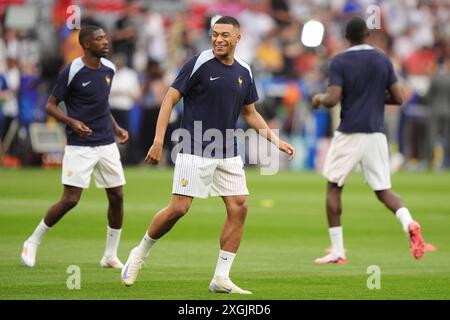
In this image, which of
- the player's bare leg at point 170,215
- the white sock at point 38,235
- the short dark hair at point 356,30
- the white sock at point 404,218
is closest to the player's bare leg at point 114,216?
the white sock at point 38,235

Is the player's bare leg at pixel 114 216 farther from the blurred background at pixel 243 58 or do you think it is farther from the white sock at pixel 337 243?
the blurred background at pixel 243 58

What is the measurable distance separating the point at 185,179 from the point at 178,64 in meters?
22.0

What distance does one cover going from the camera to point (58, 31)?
3188cm

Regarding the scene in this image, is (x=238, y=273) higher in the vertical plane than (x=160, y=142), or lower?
lower

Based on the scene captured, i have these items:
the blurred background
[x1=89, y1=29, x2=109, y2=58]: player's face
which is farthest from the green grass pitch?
the blurred background

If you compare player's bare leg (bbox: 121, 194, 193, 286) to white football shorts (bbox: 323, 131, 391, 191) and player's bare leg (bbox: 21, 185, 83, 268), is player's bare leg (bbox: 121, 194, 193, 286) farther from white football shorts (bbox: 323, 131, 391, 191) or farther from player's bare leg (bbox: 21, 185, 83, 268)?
white football shorts (bbox: 323, 131, 391, 191)

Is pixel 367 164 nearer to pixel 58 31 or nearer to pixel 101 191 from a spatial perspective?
pixel 101 191

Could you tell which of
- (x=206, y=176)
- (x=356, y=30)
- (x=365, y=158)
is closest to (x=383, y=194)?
(x=365, y=158)

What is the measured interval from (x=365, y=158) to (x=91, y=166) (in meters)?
3.45

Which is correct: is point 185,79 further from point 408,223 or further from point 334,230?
point 334,230

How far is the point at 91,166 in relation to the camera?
1366 cm

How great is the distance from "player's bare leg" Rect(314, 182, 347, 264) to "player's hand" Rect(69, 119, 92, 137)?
10.6 feet

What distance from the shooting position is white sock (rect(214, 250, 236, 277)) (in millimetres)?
11336

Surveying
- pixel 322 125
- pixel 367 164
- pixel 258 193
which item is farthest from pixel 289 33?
pixel 367 164
